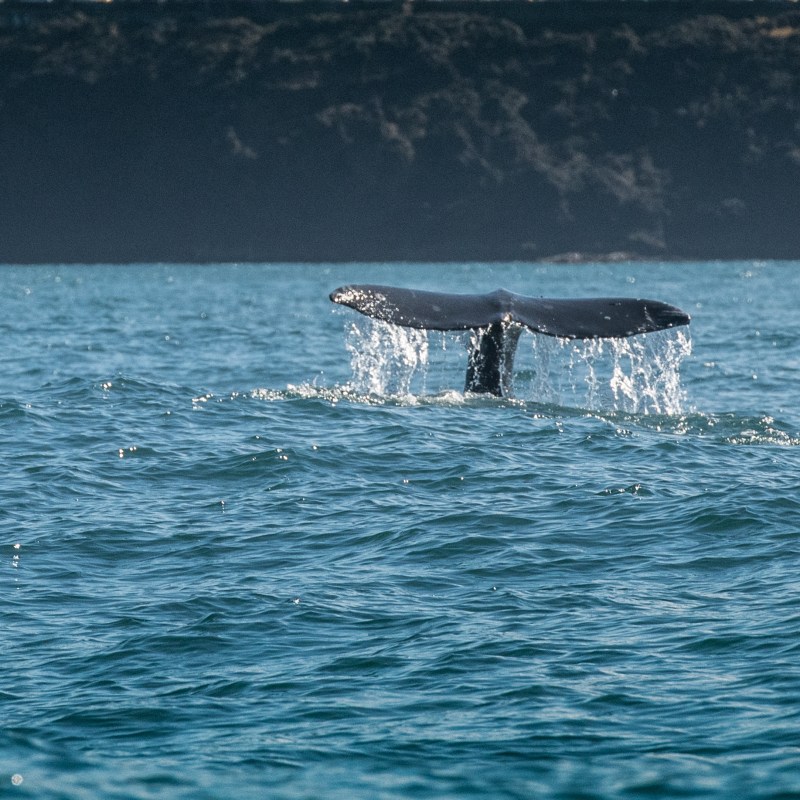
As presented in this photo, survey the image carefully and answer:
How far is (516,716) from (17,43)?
4569 inches

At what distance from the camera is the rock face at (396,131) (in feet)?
345

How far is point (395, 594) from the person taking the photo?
9438 millimetres

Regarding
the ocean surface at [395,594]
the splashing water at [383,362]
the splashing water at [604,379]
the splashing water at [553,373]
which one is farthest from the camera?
the splashing water at [604,379]

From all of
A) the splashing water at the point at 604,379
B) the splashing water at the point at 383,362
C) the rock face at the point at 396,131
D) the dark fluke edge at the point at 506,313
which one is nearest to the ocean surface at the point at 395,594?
the splashing water at the point at 604,379

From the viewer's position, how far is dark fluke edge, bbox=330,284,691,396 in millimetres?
14859

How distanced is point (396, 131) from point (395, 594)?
101 meters

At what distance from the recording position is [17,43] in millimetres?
115250

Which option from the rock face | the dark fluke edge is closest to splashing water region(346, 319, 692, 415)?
the dark fluke edge

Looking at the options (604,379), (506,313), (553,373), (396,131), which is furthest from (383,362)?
(396,131)

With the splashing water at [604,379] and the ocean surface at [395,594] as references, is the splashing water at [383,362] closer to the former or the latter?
the ocean surface at [395,594]

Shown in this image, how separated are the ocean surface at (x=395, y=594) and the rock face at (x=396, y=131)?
283 ft

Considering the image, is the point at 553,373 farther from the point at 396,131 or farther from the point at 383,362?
the point at 396,131

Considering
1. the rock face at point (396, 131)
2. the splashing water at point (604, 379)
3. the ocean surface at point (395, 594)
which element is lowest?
the ocean surface at point (395, 594)

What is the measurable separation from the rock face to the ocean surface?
86324mm
